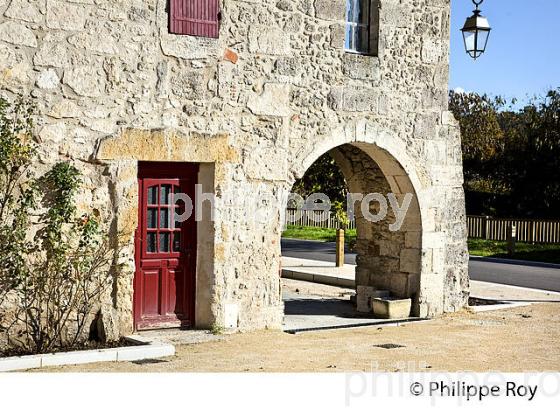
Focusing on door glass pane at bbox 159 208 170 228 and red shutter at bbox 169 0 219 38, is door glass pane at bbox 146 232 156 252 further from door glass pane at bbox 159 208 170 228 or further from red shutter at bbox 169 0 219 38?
Result: red shutter at bbox 169 0 219 38

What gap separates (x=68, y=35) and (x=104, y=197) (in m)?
1.67

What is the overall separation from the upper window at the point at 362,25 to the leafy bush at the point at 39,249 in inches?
166

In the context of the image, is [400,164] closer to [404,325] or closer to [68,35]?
[404,325]

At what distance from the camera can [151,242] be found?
9.27 m

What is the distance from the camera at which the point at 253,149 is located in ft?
31.6

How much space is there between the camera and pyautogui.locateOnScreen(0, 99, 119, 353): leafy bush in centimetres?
804

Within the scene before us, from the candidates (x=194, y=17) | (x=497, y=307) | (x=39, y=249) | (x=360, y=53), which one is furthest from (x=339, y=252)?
(x=39, y=249)

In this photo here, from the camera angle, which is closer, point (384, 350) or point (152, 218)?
point (384, 350)

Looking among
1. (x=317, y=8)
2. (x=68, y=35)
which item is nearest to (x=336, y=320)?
(x=317, y=8)

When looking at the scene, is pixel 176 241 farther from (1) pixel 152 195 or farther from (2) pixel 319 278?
(2) pixel 319 278

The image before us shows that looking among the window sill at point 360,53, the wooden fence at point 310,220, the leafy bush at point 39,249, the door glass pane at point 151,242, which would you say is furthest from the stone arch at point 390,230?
the wooden fence at point 310,220

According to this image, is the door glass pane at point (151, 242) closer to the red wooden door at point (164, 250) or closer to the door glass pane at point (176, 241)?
the red wooden door at point (164, 250)

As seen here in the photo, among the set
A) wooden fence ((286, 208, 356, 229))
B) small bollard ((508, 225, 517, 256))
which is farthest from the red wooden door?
wooden fence ((286, 208, 356, 229))

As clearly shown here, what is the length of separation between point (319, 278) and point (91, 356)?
7.98m
